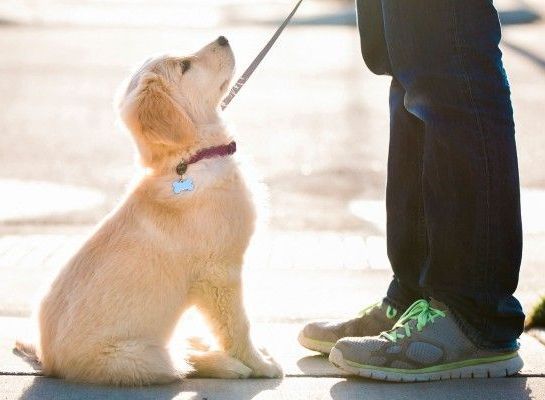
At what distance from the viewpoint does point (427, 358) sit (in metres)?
3.78

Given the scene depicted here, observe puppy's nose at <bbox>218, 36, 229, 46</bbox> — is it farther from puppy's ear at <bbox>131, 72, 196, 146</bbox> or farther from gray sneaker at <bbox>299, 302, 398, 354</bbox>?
gray sneaker at <bbox>299, 302, 398, 354</bbox>

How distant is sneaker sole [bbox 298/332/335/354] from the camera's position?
4.10m

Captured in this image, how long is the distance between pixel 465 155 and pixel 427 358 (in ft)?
2.21

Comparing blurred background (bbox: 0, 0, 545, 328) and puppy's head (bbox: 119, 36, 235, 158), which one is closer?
puppy's head (bbox: 119, 36, 235, 158)

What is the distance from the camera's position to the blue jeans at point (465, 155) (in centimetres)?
369

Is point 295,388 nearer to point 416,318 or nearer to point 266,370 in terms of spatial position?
point 266,370

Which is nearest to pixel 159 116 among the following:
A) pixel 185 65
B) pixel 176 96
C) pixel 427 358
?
pixel 176 96

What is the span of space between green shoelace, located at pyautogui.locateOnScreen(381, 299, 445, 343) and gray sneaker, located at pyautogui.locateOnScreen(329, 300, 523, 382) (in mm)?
13

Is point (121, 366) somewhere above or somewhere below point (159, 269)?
below

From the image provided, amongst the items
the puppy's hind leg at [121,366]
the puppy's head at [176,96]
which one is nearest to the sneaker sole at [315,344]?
the puppy's hind leg at [121,366]

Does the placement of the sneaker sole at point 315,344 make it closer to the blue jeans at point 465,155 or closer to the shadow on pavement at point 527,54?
the blue jeans at point 465,155

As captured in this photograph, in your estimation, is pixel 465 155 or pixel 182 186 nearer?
pixel 465 155

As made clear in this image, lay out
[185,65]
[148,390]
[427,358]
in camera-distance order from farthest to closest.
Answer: [185,65] < [427,358] < [148,390]

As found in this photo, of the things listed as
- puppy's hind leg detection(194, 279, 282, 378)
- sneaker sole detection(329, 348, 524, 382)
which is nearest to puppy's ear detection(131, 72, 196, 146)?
puppy's hind leg detection(194, 279, 282, 378)
